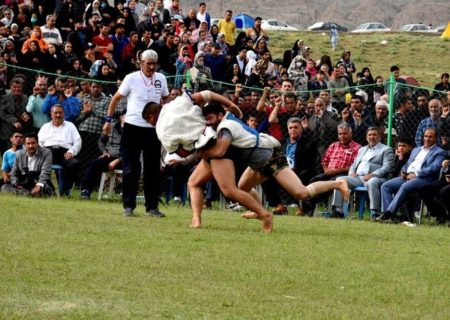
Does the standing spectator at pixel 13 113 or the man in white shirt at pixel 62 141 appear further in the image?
the standing spectator at pixel 13 113

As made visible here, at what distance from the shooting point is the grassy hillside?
1905 inches

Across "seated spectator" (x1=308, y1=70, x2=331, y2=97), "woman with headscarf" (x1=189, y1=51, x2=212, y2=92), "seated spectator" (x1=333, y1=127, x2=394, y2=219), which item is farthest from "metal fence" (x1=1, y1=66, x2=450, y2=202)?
"seated spectator" (x1=308, y1=70, x2=331, y2=97)

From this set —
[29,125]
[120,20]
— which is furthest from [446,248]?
[120,20]

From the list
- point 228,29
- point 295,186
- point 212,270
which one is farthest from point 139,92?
point 228,29

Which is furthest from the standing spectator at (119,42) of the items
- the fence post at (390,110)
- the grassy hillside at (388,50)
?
the grassy hillside at (388,50)

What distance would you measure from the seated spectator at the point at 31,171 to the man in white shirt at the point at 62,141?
53cm

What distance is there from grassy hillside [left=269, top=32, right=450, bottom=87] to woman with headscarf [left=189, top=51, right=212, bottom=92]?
19.9 metres

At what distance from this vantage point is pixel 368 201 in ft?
63.5

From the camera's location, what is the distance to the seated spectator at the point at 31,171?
1941 cm

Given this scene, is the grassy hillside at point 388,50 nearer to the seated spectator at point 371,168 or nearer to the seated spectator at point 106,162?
the seated spectator at point 106,162

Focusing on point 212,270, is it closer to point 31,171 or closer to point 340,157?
point 340,157

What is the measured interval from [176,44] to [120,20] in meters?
1.45

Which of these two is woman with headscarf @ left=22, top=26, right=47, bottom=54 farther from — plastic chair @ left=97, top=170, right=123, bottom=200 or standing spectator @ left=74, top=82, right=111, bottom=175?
plastic chair @ left=97, top=170, right=123, bottom=200

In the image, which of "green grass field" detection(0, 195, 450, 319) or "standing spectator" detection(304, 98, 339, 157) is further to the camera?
"standing spectator" detection(304, 98, 339, 157)
